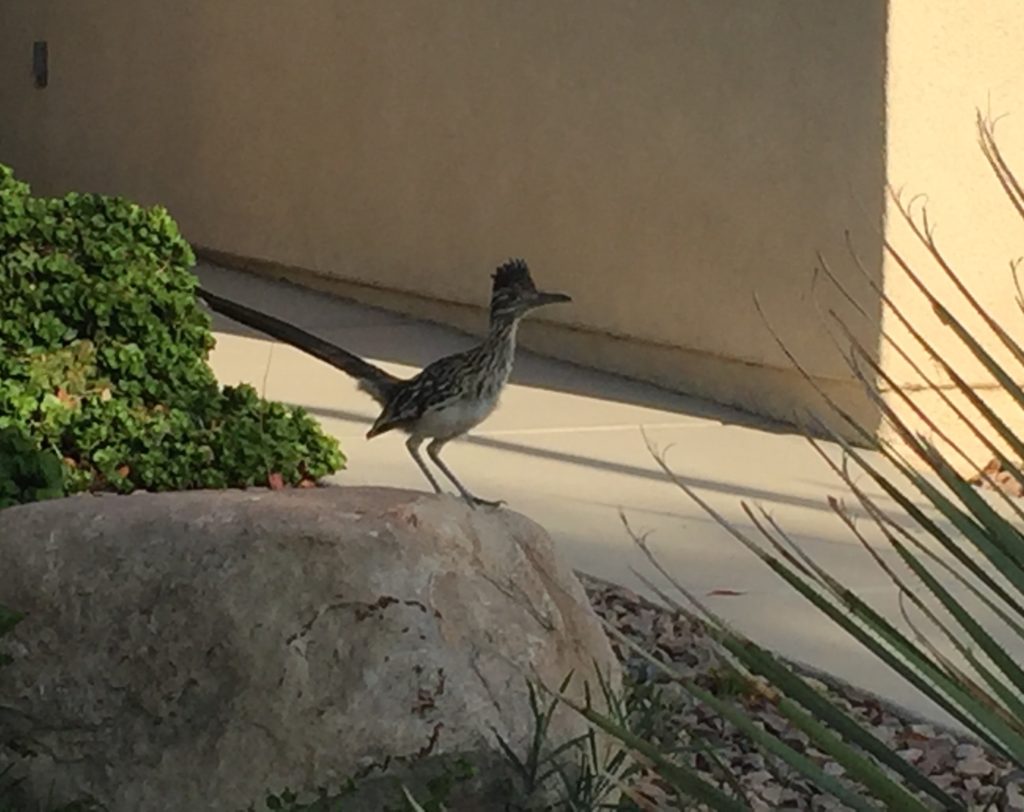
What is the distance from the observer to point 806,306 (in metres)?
8.08

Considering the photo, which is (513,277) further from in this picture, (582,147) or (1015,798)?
(582,147)

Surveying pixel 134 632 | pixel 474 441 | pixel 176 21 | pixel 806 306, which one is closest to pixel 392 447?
pixel 474 441

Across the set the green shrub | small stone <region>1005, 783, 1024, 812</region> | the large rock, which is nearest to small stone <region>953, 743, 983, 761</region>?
small stone <region>1005, 783, 1024, 812</region>

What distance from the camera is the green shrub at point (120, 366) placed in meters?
6.55

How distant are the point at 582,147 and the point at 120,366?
3.15 meters

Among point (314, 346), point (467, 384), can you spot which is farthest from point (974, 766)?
point (314, 346)

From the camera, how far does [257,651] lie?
382 centimetres

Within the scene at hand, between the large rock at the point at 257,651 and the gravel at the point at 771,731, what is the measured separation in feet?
1.46

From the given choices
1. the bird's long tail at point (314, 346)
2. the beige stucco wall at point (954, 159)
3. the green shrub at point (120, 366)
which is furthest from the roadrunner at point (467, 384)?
the beige stucco wall at point (954, 159)

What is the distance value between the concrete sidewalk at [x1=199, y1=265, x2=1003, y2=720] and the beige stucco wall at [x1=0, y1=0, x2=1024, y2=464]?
29 centimetres

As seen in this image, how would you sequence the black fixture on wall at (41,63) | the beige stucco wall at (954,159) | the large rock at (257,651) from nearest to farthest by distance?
the large rock at (257,651) → the beige stucco wall at (954,159) → the black fixture on wall at (41,63)

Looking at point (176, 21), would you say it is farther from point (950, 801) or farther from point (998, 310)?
point (950, 801)

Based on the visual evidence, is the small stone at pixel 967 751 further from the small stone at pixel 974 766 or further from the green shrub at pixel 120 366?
the green shrub at pixel 120 366

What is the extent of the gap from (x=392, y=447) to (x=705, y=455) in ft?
4.12
